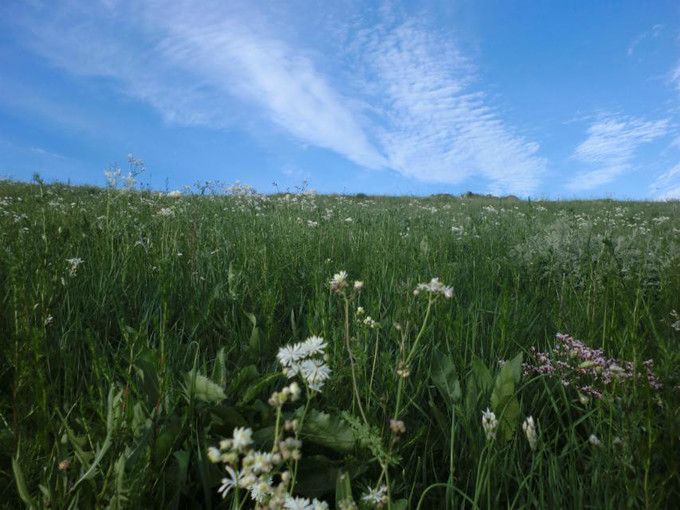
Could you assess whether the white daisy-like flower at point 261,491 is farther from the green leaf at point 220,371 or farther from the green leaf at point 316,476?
the green leaf at point 220,371

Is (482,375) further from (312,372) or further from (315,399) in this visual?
(312,372)

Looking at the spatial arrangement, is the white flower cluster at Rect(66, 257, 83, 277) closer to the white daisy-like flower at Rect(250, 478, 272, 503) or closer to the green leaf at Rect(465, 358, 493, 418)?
the white daisy-like flower at Rect(250, 478, 272, 503)

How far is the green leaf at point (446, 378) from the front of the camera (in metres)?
2.16

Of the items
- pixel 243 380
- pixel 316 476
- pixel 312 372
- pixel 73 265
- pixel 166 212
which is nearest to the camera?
pixel 312 372

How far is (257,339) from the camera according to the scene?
2.49 metres

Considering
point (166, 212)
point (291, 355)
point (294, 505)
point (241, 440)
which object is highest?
point (166, 212)

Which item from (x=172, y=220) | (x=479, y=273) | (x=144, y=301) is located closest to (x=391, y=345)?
(x=144, y=301)

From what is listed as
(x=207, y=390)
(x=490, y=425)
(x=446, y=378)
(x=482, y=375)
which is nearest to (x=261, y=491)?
(x=207, y=390)

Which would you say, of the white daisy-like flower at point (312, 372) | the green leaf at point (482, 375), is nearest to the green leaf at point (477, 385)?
the green leaf at point (482, 375)

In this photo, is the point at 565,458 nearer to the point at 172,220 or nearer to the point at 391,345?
the point at 391,345

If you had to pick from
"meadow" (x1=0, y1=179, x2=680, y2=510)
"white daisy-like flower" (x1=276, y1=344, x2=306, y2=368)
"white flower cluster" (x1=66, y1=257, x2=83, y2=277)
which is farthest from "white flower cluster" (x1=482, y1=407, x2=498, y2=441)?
"white flower cluster" (x1=66, y1=257, x2=83, y2=277)

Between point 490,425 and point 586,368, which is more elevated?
point 586,368

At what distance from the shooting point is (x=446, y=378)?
221cm

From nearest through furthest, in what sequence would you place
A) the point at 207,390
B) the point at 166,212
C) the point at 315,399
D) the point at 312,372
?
the point at 312,372 < the point at 207,390 < the point at 315,399 < the point at 166,212
